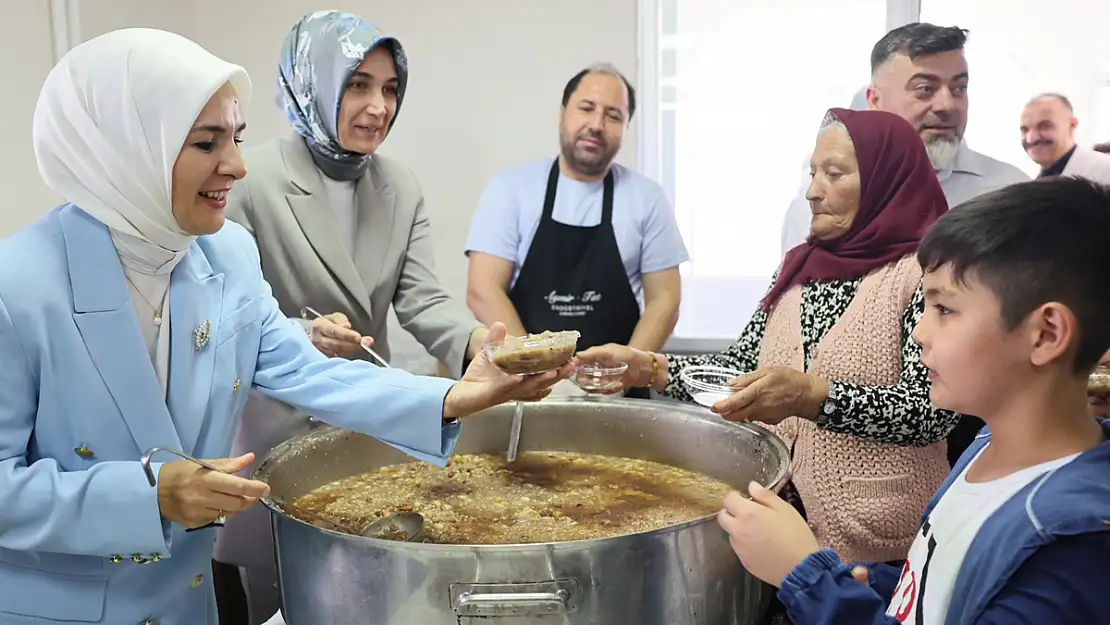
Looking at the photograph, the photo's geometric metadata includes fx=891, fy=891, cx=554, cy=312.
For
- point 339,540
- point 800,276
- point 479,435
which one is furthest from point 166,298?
point 800,276

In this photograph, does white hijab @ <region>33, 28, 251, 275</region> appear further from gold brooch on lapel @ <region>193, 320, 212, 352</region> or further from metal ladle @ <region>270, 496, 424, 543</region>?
metal ladle @ <region>270, 496, 424, 543</region>

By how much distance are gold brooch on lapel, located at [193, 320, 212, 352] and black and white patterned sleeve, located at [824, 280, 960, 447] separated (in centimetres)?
92

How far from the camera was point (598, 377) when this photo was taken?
1.63 metres

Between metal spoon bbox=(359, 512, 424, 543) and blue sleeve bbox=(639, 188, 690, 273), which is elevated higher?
blue sleeve bbox=(639, 188, 690, 273)

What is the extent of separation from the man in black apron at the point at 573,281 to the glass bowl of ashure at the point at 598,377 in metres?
0.80

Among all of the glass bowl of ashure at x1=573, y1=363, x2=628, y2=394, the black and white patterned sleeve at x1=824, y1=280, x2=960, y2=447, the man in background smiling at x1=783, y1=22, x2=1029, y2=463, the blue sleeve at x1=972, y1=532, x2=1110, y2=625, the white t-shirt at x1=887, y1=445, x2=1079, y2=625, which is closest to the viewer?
the blue sleeve at x1=972, y1=532, x2=1110, y2=625

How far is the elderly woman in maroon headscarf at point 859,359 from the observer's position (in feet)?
4.51

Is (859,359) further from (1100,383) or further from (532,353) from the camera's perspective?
(532,353)

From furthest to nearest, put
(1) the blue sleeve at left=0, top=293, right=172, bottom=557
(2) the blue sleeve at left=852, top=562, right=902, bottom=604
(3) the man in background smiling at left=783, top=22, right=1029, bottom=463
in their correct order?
1. (3) the man in background smiling at left=783, top=22, right=1029, bottom=463
2. (2) the blue sleeve at left=852, top=562, right=902, bottom=604
3. (1) the blue sleeve at left=0, top=293, right=172, bottom=557

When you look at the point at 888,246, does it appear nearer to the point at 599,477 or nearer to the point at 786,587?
the point at 599,477

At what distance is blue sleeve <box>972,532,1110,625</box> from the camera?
0.79m

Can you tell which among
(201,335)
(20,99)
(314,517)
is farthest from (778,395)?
(20,99)

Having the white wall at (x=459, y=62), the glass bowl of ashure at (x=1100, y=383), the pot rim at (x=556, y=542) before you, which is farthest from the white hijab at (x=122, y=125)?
the white wall at (x=459, y=62)

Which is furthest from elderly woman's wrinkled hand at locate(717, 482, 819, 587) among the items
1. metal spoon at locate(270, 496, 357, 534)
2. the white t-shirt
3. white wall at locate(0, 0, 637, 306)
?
white wall at locate(0, 0, 637, 306)
